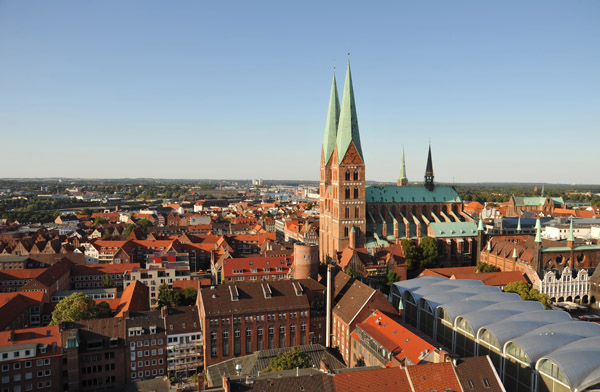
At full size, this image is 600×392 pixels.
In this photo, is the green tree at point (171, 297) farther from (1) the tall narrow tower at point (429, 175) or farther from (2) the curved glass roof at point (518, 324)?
(1) the tall narrow tower at point (429, 175)

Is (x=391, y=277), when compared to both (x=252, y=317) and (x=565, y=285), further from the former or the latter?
(x=252, y=317)

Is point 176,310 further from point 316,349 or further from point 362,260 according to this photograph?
point 362,260

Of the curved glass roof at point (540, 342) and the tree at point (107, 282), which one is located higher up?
the curved glass roof at point (540, 342)

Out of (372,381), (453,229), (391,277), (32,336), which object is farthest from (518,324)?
(453,229)

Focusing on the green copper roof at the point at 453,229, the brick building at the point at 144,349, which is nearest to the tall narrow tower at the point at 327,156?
the green copper roof at the point at 453,229

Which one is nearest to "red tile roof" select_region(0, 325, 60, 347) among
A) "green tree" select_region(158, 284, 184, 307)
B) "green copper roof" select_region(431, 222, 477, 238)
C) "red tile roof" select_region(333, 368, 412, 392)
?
"green tree" select_region(158, 284, 184, 307)

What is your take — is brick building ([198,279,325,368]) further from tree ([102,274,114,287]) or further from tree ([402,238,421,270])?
tree ([402,238,421,270])

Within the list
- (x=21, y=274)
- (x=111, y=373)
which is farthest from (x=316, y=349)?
(x=21, y=274)

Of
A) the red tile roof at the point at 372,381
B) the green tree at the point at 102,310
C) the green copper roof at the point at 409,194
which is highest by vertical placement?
the green copper roof at the point at 409,194
